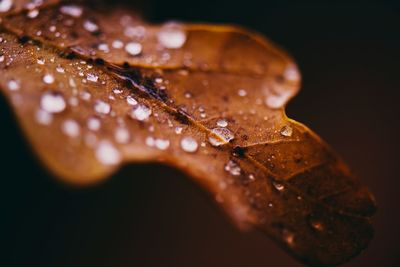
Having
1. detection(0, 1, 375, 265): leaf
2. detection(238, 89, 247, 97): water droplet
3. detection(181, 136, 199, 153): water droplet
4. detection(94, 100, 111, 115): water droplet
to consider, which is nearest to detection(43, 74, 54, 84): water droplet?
detection(0, 1, 375, 265): leaf

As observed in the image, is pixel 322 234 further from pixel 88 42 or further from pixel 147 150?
pixel 88 42

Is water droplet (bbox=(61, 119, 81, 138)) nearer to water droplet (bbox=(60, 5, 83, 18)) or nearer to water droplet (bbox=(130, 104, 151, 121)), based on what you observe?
water droplet (bbox=(130, 104, 151, 121))

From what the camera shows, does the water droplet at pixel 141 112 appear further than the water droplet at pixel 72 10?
No

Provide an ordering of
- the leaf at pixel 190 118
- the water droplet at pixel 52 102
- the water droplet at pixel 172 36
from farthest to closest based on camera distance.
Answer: the water droplet at pixel 172 36 → the water droplet at pixel 52 102 → the leaf at pixel 190 118

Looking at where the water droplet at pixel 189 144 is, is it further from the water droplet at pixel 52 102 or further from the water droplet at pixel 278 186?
the water droplet at pixel 52 102

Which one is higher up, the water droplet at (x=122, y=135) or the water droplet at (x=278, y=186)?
the water droplet at (x=278, y=186)

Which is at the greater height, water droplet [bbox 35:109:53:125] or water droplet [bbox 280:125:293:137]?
water droplet [bbox 280:125:293:137]

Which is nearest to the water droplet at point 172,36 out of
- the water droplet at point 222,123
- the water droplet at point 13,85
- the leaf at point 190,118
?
the leaf at point 190,118
